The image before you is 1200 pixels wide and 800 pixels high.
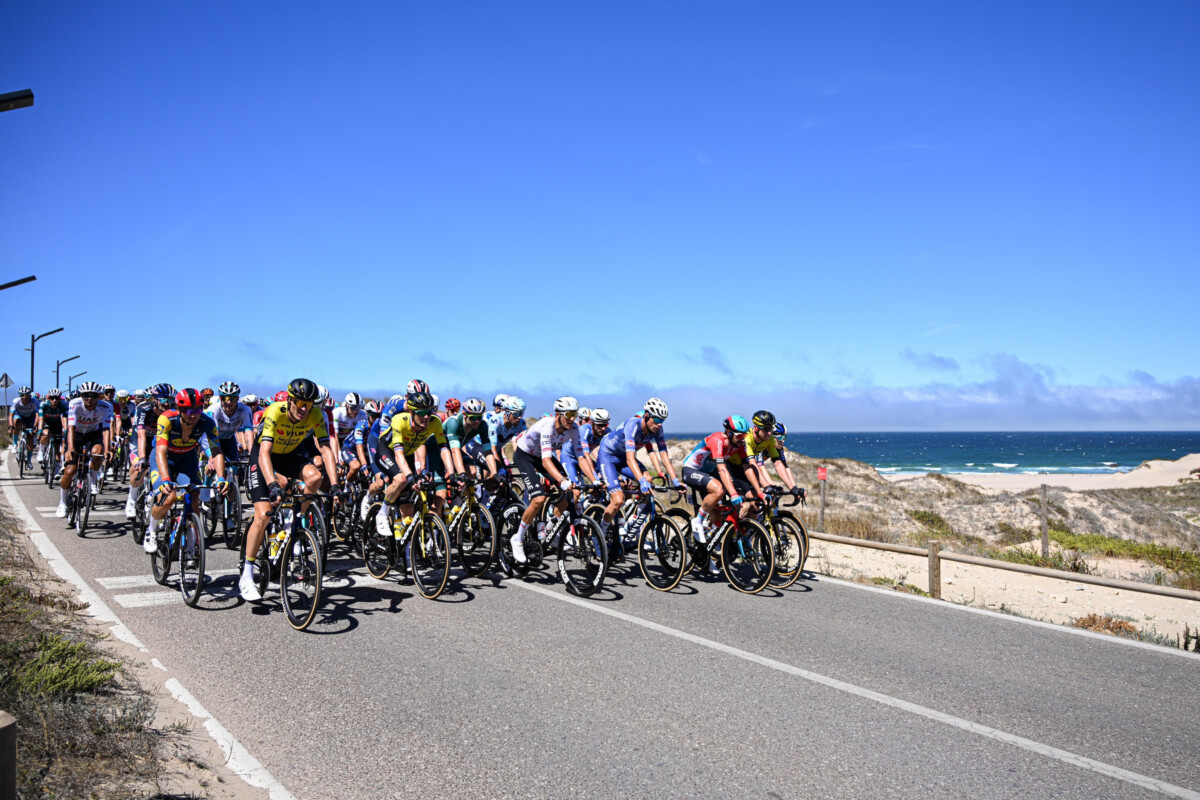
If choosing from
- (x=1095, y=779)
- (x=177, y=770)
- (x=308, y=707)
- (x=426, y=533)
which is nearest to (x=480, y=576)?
(x=426, y=533)

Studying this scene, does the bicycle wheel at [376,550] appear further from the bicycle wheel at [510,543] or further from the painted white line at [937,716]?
the painted white line at [937,716]

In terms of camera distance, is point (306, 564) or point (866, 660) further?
point (306, 564)

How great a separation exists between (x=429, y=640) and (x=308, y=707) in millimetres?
1627

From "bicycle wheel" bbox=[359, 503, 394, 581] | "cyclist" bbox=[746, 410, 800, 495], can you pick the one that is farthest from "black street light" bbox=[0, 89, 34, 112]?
"cyclist" bbox=[746, 410, 800, 495]

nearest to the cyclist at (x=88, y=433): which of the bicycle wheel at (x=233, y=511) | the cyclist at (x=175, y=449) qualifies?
the bicycle wheel at (x=233, y=511)

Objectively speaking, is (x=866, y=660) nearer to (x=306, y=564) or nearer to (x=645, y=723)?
(x=645, y=723)

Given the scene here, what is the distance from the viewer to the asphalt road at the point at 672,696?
161 inches

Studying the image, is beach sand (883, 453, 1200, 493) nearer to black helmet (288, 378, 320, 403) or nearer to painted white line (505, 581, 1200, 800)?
painted white line (505, 581, 1200, 800)

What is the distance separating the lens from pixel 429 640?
654cm

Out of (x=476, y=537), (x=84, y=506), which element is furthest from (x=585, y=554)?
(x=84, y=506)

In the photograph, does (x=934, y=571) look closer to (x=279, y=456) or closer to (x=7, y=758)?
(x=279, y=456)

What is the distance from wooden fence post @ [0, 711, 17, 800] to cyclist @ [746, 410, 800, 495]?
24.7 feet

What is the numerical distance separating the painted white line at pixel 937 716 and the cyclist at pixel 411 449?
8.20ft

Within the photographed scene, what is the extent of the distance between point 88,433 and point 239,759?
1091cm
